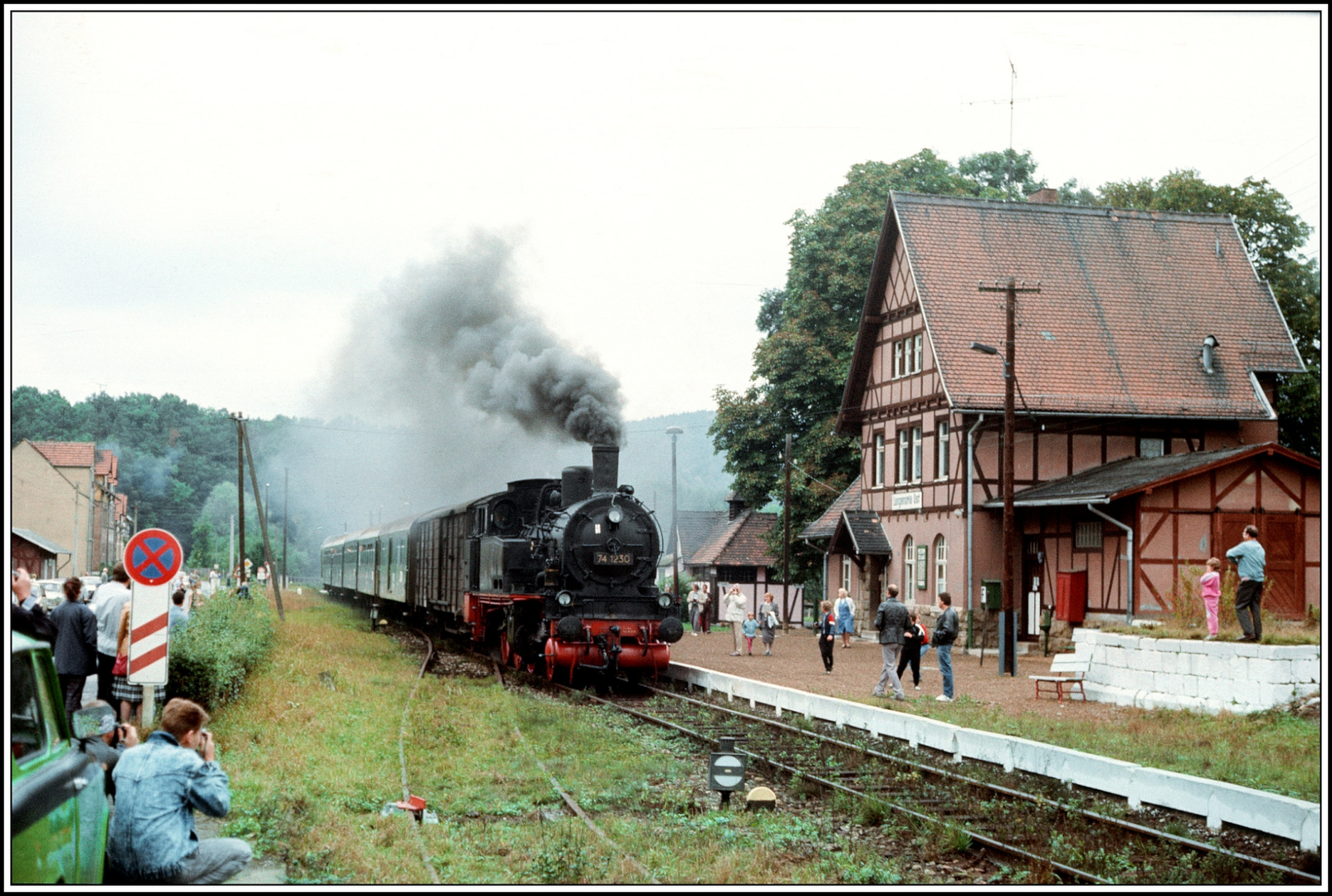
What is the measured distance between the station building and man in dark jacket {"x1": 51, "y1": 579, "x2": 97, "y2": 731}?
1836cm

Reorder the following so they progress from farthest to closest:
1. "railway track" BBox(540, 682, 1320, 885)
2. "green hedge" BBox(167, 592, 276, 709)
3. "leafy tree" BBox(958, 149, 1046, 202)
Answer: "leafy tree" BBox(958, 149, 1046, 202), "green hedge" BBox(167, 592, 276, 709), "railway track" BBox(540, 682, 1320, 885)

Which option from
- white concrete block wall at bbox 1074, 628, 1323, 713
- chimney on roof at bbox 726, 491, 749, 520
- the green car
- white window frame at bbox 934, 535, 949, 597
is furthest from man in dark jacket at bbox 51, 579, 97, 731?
chimney on roof at bbox 726, 491, 749, 520

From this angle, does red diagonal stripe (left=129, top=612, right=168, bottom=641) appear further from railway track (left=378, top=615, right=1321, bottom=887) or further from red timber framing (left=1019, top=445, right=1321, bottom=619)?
red timber framing (left=1019, top=445, right=1321, bottom=619)

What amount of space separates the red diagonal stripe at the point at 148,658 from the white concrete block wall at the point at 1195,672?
38.3 ft

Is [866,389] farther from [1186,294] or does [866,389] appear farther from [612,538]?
[612,538]

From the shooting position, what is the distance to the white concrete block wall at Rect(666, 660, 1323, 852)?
888cm

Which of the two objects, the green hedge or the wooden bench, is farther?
the wooden bench

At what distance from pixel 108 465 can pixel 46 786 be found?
195 ft

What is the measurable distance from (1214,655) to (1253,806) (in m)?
6.45

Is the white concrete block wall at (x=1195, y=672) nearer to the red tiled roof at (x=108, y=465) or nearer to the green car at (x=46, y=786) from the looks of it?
the green car at (x=46, y=786)

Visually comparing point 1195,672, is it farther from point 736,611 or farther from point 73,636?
point 73,636

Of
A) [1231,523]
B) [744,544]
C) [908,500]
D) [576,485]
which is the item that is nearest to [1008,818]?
[576,485]

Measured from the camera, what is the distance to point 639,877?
7605 mm

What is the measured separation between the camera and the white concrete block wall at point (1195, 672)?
46.2ft
